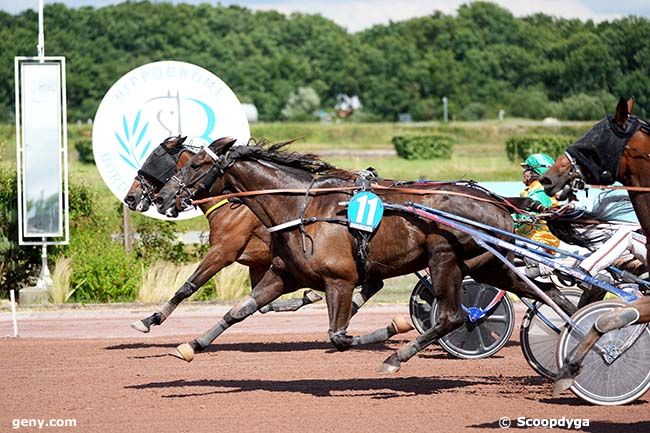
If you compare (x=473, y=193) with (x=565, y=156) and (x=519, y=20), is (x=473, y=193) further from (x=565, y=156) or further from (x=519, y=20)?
(x=519, y=20)

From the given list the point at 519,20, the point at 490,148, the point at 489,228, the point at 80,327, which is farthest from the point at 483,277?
the point at 519,20

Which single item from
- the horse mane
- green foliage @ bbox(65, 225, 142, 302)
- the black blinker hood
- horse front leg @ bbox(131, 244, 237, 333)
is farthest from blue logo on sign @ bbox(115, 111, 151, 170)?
the horse mane

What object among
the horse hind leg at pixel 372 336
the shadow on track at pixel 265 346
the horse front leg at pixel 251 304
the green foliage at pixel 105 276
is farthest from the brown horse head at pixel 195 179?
the green foliage at pixel 105 276

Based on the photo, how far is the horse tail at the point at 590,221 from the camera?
332 inches

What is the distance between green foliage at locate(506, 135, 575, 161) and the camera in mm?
36469

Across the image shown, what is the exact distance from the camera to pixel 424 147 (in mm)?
45156

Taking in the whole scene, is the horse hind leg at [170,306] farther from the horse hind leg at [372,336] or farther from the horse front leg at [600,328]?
the horse front leg at [600,328]

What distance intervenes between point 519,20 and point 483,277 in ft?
247

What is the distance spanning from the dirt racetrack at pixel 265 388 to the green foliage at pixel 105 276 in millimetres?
2665

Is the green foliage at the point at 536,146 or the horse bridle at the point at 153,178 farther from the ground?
the horse bridle at the point at 153,178

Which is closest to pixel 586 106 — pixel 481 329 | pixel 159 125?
pixel 159 125

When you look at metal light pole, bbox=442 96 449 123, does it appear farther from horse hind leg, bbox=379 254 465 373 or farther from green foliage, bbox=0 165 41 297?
horse hind leg, bbox=379 254 465 373

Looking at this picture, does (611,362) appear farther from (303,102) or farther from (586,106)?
(303,102)

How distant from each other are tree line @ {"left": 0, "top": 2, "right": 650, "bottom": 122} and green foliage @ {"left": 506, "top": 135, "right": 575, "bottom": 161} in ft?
38.9
